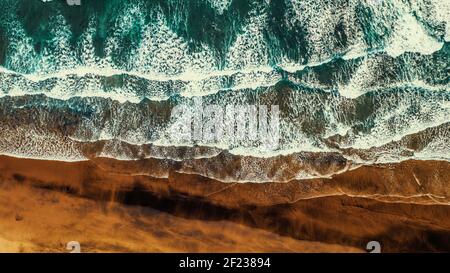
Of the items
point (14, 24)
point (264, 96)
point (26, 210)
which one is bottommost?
point (26, 210)

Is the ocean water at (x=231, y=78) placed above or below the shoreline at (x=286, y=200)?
above

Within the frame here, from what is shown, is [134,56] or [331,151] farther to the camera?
[331,151]

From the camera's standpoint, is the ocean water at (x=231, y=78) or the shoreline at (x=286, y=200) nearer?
the ocean water at (x=231, y=78)

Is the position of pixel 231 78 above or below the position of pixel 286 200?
above

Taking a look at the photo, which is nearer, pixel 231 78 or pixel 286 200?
pixel 231 78

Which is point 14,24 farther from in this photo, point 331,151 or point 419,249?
point 419,249

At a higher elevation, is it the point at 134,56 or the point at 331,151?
the point at 134,56
